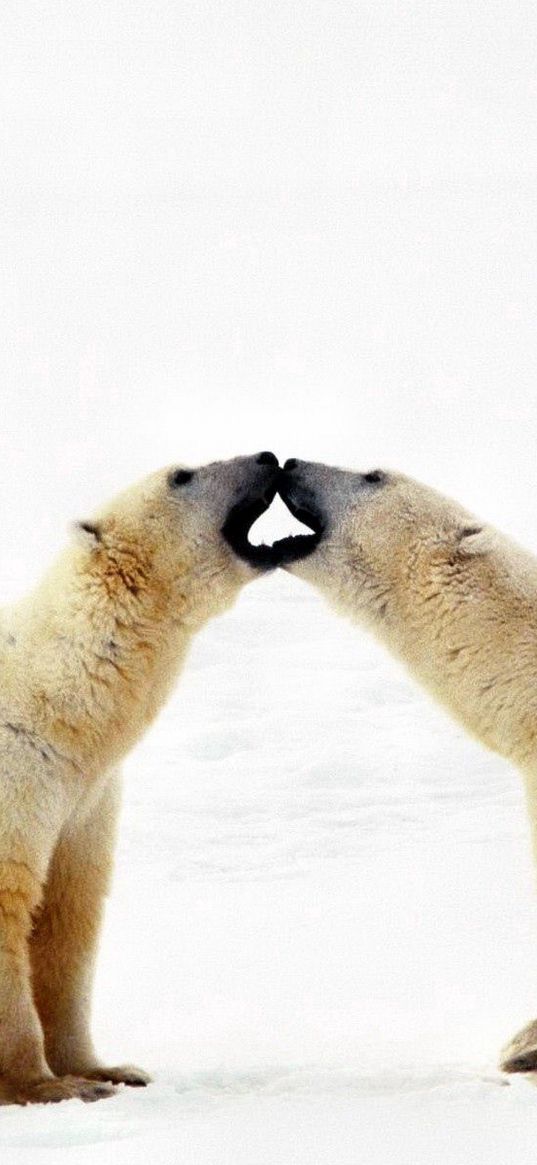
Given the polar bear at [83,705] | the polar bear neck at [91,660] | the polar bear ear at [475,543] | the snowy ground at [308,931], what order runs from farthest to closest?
the polar bear ear at [475,543]
the polar bear neck at [91,660]
the polar bear at [83,705]
the snowy ground at [308,931]

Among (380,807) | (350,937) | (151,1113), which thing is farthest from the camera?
(380,807)

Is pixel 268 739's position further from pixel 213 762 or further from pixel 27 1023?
pixel 27 1023

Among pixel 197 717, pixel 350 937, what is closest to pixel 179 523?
pixel 350 937

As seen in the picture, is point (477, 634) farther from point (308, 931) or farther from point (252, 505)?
point (308, 931)

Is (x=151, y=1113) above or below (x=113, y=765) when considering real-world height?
below

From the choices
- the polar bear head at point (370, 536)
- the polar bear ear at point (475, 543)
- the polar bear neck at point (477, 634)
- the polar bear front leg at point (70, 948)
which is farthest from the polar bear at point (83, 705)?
the polar bear ear at point (475, 543)

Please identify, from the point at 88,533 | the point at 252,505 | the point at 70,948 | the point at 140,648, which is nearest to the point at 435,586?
the point at 252,505

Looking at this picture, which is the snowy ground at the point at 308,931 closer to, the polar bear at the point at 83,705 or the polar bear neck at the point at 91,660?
the polar bear at the point at 83,705
